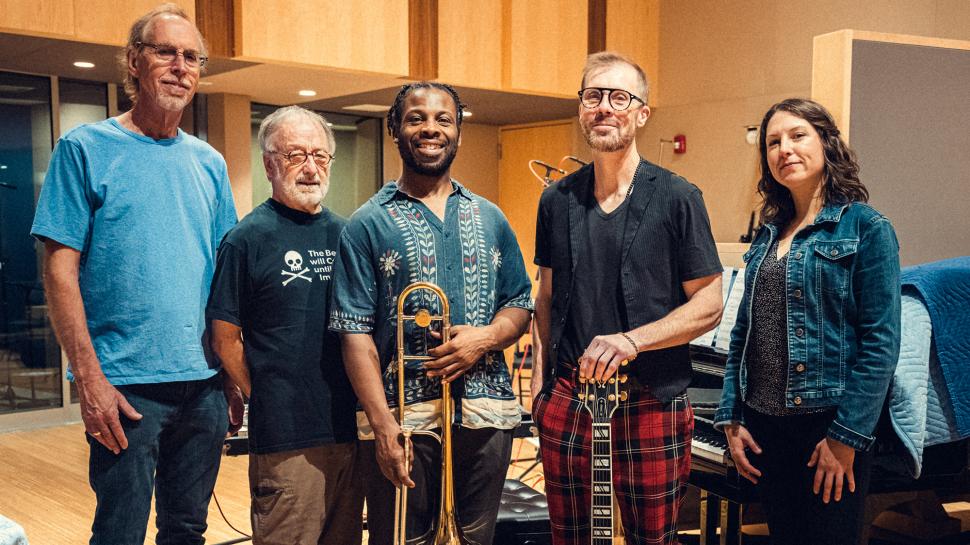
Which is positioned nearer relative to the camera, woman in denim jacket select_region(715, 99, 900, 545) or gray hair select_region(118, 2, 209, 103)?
woman in denim jacket select_region(715, 99, 900, 545)

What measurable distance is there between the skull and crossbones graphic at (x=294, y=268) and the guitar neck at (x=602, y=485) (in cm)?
80

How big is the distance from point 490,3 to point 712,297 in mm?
5277

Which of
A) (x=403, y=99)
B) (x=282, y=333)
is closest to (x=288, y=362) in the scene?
(x=282, y=333)

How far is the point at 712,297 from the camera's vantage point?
84.3 inches

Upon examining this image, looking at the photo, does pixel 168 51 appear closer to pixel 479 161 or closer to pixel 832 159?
pixel 832 159

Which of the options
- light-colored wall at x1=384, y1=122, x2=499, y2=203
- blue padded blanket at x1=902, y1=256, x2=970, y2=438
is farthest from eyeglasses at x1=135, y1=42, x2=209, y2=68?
light-colored wall at x1=384, y1=122, x2=499, y2=203

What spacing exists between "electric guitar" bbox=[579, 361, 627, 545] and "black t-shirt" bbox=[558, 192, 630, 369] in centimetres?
11

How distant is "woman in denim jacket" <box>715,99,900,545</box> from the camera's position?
2100 mm

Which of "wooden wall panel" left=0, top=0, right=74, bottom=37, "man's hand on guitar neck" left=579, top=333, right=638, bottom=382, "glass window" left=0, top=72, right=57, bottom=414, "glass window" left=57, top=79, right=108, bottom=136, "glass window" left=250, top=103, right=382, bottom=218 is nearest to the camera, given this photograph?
"man's hand on guitar neck" left=579, top=333, right=638, bottom=382

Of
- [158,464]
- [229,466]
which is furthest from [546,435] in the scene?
[229,466]

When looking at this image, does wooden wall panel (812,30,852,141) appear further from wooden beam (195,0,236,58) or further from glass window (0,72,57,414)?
glass window (0,72,57,414)

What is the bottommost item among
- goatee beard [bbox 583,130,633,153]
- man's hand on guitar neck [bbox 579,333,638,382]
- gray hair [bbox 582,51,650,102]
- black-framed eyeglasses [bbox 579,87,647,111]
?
man's hand on guitar neck [bbox 579,333,638,382]

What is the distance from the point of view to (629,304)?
2129 millimetres

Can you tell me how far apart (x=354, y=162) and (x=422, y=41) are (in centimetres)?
214
